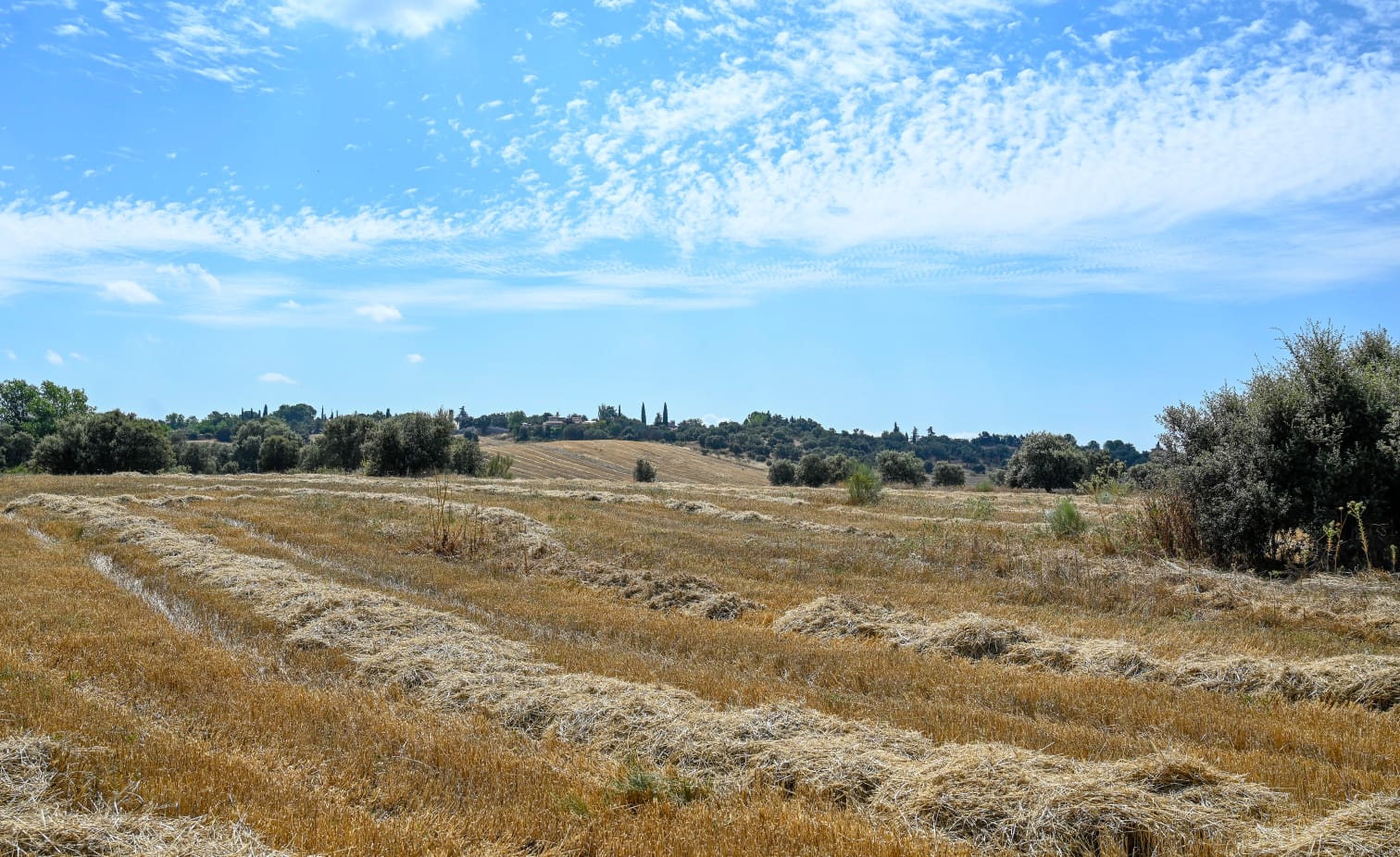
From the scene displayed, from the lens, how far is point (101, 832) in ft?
17.7

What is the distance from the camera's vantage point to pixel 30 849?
16.8 ft

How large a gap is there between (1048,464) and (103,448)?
242 ft

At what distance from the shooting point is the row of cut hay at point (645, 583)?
14980 mm

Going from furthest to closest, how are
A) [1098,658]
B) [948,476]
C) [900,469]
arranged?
[948,476] < [900,469] < [1098,658]

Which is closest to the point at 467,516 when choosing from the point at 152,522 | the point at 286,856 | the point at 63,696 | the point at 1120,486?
the point at 152,522

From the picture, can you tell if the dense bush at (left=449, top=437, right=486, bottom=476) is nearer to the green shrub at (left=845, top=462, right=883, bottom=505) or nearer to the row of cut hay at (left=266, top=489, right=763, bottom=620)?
the green shrub at (left=845, top=462, right=883, bottom=505)

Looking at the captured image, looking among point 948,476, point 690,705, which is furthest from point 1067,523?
point 948,476

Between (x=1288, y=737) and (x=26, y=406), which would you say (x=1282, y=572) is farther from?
(x=26, y=406)

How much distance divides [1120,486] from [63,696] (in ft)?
71.2

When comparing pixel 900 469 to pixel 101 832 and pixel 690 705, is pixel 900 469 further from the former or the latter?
pixel 101 832

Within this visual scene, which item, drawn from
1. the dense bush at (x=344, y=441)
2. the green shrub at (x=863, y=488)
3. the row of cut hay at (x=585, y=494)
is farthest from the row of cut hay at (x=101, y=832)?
the dense bush at (x=344, y=441)

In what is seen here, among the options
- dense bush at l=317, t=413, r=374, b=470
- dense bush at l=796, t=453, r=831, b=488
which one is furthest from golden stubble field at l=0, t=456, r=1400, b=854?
dense bush at l=317, t=413, r=374, b=470

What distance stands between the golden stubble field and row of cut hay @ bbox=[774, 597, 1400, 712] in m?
0.05

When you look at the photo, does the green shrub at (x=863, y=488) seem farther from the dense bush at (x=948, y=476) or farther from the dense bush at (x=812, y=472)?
the dense bush at (x=948, y=476)
